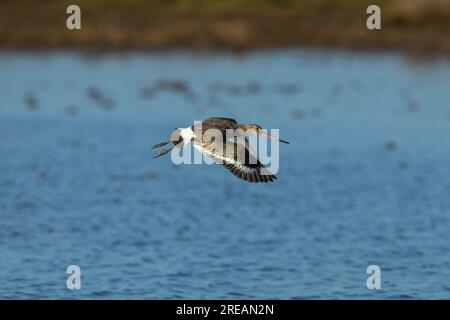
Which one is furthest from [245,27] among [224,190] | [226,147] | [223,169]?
[226,147]

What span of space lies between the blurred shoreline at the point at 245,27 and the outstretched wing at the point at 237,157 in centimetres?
1890

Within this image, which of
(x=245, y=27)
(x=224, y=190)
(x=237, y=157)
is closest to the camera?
(x=237, y=157)

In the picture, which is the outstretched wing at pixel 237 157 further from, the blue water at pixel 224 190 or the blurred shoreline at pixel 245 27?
the blurred shoreline at pixel 245 27

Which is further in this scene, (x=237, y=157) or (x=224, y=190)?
(x=224, y=190)

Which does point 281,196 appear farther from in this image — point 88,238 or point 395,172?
point 88,238

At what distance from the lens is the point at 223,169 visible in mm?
16109

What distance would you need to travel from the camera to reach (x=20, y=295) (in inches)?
410

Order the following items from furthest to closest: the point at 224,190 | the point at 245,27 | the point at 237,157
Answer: the point at 245,27
the point at 224,190
the point at 237,157

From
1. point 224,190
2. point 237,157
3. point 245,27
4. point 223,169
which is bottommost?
point 237,157

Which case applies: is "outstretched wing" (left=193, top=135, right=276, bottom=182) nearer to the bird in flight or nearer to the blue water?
the bird in flight

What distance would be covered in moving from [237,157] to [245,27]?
2169 centimetres

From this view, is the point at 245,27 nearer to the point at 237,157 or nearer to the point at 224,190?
the point at 224,190

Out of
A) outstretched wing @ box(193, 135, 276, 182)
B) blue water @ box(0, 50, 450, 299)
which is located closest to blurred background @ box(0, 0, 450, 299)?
blue water @ box(0, 50, 450, 299)
